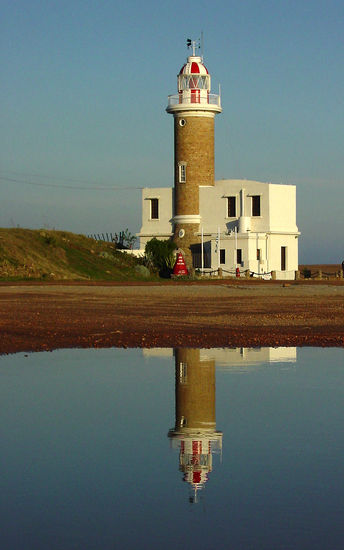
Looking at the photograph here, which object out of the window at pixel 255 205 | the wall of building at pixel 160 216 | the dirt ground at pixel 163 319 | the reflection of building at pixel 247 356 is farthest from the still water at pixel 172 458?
the wall of building at pixel 160 216

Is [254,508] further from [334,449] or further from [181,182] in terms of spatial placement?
[181,182]

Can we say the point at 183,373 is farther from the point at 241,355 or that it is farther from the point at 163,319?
the point at 163,319

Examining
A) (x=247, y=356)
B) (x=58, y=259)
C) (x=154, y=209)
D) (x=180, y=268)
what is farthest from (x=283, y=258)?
(x=247, y=356)

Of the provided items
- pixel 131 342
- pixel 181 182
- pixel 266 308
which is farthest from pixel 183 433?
pixel 181 182

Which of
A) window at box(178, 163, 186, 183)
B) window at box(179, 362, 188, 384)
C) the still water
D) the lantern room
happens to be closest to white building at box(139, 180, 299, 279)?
window at box(178, 163, 186, 183)

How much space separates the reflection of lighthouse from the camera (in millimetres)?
6664

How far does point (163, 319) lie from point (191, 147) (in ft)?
115

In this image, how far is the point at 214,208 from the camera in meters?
55.3

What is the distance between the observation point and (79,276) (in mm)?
44531

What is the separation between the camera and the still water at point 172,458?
203 inches

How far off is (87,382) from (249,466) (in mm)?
4667

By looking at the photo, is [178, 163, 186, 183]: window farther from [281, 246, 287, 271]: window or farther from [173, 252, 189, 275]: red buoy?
[281, 246, 287, 271]: window

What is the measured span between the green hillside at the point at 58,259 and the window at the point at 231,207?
6.71m

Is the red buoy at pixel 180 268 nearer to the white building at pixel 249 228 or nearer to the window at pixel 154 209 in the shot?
the white building at pixel 249 228
